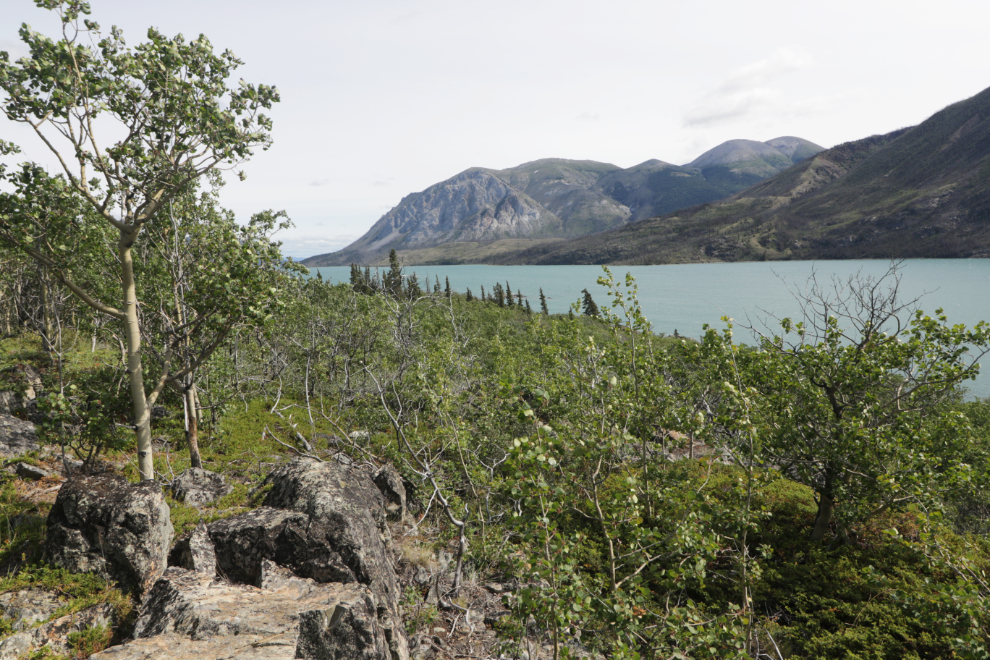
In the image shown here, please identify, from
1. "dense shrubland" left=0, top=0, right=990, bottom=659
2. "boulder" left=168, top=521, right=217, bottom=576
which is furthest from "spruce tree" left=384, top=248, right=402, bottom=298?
"boulder" left=168, top=521, right=217, bottom=576

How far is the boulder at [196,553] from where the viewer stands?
834 centimetres

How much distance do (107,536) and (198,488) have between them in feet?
14.5

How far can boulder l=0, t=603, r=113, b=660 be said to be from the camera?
6.56 metres

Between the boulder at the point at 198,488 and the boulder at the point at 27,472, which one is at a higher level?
the boulder at the point at 27,472

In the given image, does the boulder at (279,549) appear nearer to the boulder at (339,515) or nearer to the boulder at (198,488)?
the boulder at (339,515)

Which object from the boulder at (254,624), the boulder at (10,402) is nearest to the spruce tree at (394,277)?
the boulder at (254,624)

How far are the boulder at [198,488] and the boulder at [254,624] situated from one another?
468 centimetres

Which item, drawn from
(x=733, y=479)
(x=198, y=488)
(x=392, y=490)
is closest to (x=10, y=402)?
(x=198, y=488)

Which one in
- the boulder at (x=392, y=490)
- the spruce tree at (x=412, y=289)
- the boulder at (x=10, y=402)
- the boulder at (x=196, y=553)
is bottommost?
the boulder at (x=392, y=490)

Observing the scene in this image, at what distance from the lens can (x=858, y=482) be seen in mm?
12672

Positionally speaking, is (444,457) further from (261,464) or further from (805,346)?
(805,346)

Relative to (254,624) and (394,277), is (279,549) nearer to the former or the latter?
(254,624)

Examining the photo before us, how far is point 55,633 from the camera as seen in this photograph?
7.04 metres

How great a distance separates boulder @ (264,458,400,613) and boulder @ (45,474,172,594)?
1131mm
